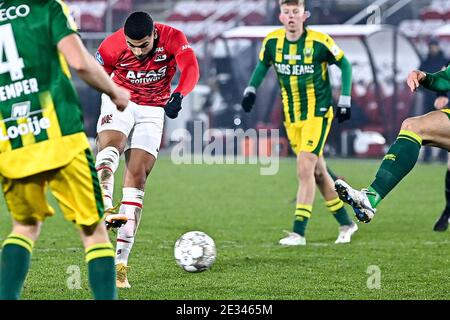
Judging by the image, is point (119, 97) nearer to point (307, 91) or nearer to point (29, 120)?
point (29, 120)

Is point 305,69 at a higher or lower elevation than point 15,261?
higher

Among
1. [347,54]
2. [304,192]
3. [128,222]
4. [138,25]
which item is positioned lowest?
[347,54]

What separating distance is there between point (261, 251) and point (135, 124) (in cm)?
206

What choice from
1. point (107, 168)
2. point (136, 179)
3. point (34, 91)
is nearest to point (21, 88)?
point (34, 91)

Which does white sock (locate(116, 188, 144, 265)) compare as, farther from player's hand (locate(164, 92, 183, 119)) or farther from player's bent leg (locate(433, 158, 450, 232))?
player's bent leg (locate(433, 158, 450, 232))

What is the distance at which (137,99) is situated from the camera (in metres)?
7.50

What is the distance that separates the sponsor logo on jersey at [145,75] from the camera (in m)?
7.43

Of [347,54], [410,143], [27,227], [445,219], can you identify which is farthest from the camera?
[347,54]

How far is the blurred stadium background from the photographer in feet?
72.5

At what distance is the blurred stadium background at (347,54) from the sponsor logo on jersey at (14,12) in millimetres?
16679

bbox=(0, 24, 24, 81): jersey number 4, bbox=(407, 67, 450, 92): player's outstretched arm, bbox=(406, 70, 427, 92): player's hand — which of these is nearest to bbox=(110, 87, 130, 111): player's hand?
bbox=(0, 24, 24, 81): jersey number 4

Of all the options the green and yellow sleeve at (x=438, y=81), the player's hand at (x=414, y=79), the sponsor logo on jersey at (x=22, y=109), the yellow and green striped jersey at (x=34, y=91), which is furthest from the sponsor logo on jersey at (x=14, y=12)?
the green and yellow sleeve at (x=438, y=81)

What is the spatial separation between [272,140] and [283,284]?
15460mm
